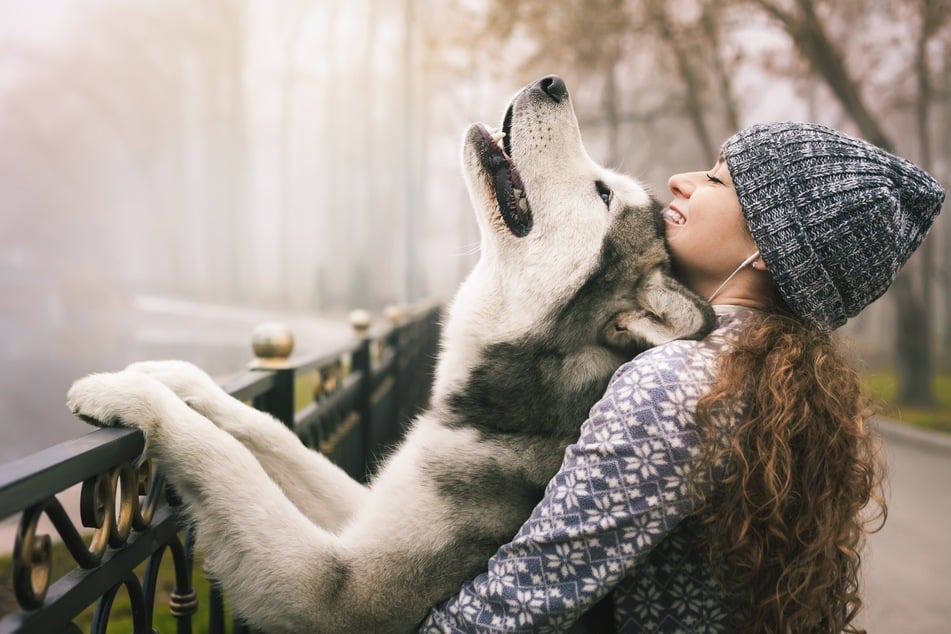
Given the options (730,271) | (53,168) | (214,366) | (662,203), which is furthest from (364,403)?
(730,271)

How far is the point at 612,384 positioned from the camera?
5.24 ft

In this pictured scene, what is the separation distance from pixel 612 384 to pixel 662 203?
113cm

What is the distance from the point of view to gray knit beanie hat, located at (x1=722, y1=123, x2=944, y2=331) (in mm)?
1724

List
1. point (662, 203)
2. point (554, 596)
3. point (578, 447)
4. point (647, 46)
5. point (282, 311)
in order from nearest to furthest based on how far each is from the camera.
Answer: point (554, 596)
point (578, 447)
point (662, 203)
point (282, 311)
point (647, 46)

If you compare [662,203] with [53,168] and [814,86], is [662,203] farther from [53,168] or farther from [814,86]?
[814,86]

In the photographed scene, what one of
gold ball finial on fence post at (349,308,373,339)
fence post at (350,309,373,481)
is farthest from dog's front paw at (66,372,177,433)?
gold ball finial on fence post at (349,308,373,339)

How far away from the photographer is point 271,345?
2.27 metres

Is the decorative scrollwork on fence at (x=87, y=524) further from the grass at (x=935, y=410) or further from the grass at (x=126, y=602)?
the grass at (x=935, y=410)

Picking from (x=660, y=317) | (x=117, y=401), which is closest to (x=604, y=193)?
(x=660, y=317)

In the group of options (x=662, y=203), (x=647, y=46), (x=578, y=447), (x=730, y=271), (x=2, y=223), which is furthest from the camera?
(x=647, y=46)

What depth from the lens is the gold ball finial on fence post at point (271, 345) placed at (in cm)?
226

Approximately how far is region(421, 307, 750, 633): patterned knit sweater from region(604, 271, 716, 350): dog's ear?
27 centimetres

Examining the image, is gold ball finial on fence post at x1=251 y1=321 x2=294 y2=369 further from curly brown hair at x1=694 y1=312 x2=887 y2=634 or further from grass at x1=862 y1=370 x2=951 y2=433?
grass at x1=862 y1=370 x2=951 y2=433

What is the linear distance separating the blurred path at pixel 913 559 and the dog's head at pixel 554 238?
150 cm
